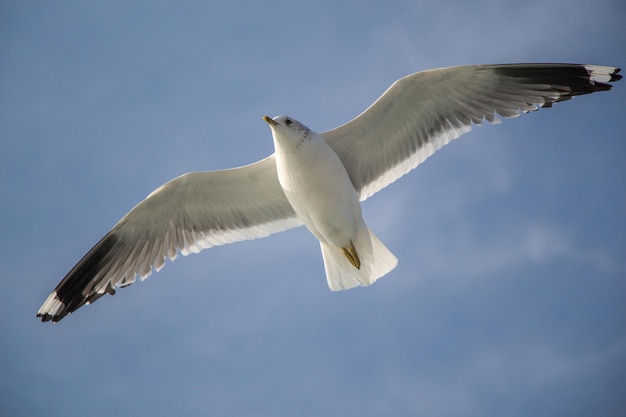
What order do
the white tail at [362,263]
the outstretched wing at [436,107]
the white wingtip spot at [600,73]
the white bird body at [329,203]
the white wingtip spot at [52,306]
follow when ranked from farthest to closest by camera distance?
the white wingtip spot at [52,306] → the white tail at [362,263] → the outstretched wing at [436,107] → the white bird body at [329,203] → the white wingtip spot at [600,73]

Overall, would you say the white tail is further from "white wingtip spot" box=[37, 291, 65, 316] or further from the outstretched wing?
"white wingtip spot" box=[37, 291, 65, 316]

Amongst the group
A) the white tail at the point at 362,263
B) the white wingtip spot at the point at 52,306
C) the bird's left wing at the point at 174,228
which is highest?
the bird's left wing at the point at 174,228

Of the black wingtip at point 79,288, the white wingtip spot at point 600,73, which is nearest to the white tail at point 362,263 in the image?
the black wingtip at point 79,288

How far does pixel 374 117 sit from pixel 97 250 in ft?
9.52

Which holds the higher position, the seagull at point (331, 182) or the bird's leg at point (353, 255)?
the seagull at point (331, 182)

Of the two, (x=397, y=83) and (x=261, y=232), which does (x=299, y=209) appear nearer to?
(x=261, y=232)

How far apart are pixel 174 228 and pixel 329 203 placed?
5.52 ft

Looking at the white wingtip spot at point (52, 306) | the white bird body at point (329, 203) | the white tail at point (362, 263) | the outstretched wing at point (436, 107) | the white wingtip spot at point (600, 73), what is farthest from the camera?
the white wingtip spot at point (52, 306)

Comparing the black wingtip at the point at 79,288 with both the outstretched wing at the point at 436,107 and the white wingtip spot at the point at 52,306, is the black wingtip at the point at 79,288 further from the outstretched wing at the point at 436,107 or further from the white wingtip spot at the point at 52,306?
the outstretched wing at the point at 436,107

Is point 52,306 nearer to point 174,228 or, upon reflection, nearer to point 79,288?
point 79,288

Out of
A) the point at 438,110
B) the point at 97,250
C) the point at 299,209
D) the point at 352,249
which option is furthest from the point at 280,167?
the point at 97,250

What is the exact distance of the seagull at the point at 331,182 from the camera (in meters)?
7.12

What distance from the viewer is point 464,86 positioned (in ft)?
24.0

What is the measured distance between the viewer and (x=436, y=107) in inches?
292
